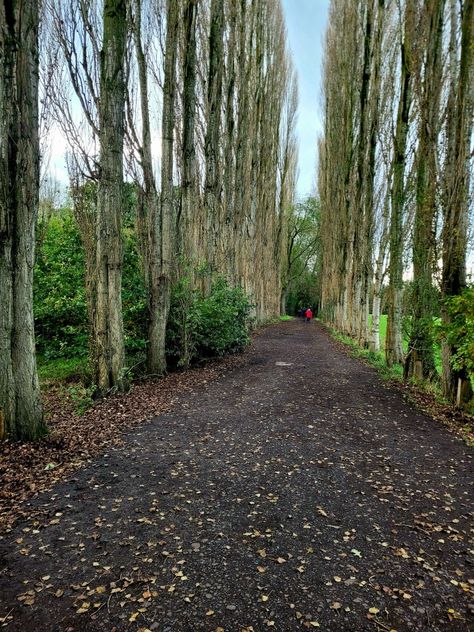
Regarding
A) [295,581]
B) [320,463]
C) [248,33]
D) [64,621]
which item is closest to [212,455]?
[320,463]

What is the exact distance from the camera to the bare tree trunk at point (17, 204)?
171 inches

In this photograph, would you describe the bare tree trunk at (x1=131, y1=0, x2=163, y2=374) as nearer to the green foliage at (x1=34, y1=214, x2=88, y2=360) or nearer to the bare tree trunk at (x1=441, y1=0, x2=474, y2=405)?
the green foliage at (x1=34, y1=214, x2=88, y2=360)

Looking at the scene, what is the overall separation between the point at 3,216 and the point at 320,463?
4409 millimetres

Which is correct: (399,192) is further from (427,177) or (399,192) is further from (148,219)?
(148,219)

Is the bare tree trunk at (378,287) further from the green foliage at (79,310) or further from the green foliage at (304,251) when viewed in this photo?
the green foliage at (304,251)

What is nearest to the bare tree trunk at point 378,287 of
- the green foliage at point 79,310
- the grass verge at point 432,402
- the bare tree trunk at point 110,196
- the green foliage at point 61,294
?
the grass verge at point 432,402

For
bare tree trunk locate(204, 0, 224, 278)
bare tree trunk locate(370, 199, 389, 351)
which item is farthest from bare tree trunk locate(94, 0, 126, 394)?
bare tree trunk locate(370, 199, 389, 351)

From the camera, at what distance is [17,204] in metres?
4.41

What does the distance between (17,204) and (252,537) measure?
4.11 m

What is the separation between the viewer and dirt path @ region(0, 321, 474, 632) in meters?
2.26

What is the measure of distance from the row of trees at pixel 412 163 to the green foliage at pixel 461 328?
13 cm

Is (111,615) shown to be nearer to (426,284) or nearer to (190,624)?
(190,624)

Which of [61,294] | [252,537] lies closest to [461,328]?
[252,537]

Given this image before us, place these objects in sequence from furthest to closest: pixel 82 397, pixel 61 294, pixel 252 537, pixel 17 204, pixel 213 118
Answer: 1. pixel 213 118
2. pixel 61 294
3. pixel 82 397
4. pixel 17 204
5. pixel 252 537
